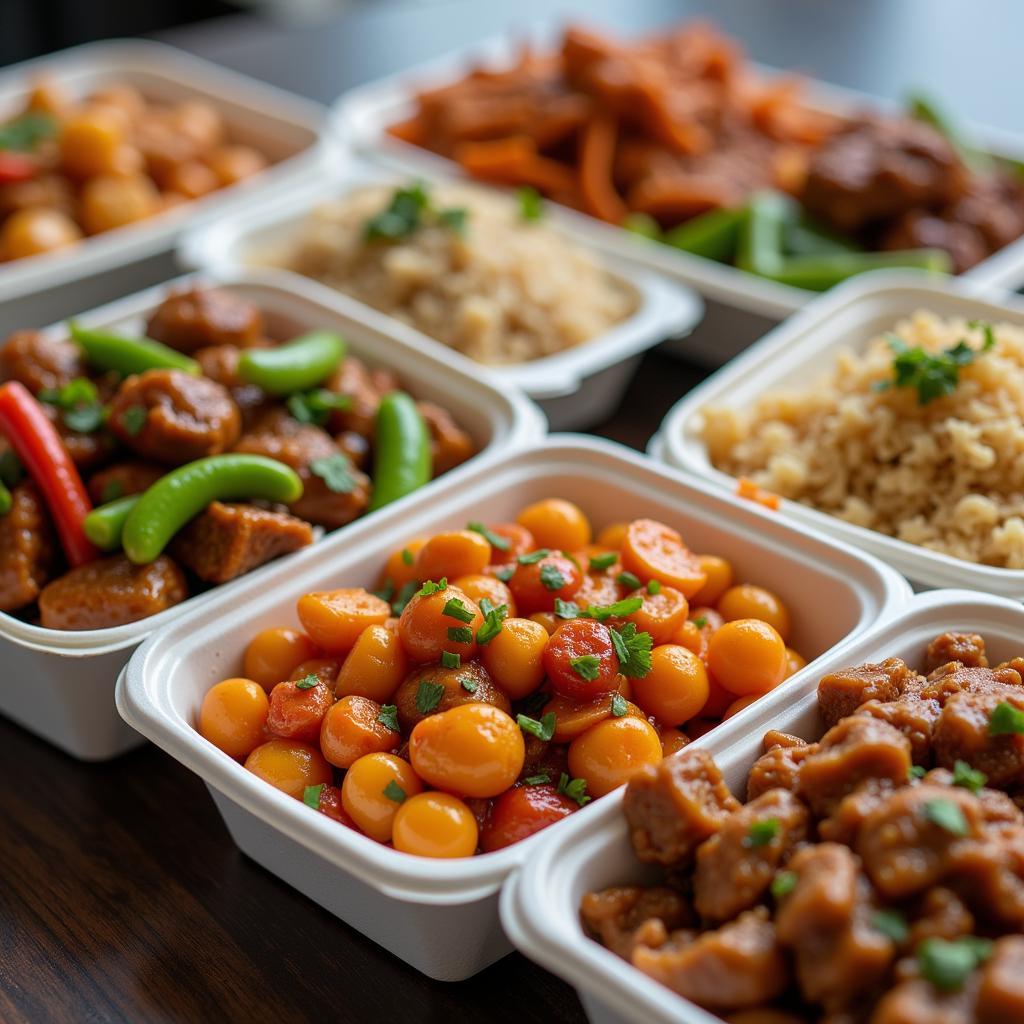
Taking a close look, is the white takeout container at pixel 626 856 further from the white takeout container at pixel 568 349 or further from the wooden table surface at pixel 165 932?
the white takeout container at pixel 568 349

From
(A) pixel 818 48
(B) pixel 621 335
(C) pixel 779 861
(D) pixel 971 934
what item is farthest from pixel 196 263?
(A) pixel 818 48

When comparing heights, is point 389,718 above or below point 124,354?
below

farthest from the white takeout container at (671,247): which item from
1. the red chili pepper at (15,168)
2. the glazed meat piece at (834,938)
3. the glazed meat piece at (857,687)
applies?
the glazed meat piece at (834,938)

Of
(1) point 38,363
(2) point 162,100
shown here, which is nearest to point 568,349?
(1) point 38,363

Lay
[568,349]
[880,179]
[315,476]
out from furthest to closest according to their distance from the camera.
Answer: [880,179]
[568,349]
[315,476]

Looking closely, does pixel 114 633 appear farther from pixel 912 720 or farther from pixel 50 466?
pixel 912 720

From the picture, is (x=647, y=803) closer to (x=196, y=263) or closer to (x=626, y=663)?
(x=626, y=663)
